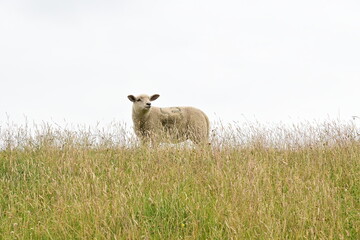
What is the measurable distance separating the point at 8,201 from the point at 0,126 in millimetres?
4808

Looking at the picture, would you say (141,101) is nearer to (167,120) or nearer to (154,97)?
(154,97)

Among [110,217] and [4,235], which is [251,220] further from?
[4,235]

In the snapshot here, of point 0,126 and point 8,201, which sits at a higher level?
point 0,126

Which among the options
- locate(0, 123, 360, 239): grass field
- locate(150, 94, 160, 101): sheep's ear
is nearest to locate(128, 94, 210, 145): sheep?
locate(150, 94, 160, 101): sheep's ear

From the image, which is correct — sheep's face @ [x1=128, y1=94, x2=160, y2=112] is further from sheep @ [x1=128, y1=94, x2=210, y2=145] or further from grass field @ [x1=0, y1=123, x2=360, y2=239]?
grass field @ [x1=0, y1=123, x2=360, y2=239]

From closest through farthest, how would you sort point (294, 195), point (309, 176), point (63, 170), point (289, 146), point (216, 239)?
point (216, 239) → point (294, 195) → point (309, 176) → point (63, 170) → point (289, 146)

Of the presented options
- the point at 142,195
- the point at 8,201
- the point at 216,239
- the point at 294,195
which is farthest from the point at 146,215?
the point at 8,201

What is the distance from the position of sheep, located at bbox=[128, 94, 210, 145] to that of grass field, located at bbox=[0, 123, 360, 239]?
6.52 feet

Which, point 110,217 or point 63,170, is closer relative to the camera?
point 110,217

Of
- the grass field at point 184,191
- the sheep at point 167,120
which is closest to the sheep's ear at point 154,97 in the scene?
the sheep at point 167,120

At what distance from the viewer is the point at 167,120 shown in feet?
40.1

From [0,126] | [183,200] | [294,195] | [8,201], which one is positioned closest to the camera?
[183,200]

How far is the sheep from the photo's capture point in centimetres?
1150

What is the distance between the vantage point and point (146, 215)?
4.46 metres
